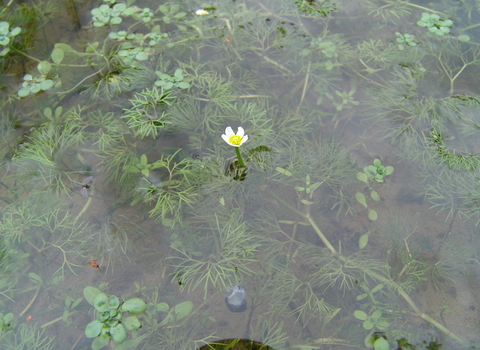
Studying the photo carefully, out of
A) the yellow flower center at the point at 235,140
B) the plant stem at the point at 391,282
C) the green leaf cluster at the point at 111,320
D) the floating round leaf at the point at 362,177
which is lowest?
the plant stem at the point at 391,282

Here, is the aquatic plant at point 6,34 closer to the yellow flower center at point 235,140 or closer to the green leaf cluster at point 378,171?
the yellow flower center at point 235,140

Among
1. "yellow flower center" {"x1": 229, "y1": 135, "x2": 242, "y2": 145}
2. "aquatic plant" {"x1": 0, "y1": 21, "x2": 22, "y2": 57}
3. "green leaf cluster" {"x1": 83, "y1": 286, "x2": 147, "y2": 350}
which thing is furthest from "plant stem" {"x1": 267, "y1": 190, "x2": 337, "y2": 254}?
"aquatic plant" {"x1": 0, "y1": 21, "x2": 22, "y2": 57}

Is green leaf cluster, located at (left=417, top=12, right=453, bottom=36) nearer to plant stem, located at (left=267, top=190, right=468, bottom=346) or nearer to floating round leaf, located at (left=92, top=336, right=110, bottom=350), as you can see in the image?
plant stem, located at (left=267, top=190, right=468, bottom=346)

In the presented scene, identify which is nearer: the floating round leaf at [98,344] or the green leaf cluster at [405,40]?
the floating round leaf at [98,344]

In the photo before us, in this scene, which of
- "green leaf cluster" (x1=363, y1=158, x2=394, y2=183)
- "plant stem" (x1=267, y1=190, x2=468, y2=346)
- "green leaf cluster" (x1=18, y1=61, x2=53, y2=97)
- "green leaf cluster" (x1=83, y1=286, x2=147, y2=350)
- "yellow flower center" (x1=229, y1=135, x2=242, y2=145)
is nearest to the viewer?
"green leaf cluster" (x1=83, y1=286, x2=147, y2=350)

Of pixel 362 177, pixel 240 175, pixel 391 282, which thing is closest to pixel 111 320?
pixel 240 175

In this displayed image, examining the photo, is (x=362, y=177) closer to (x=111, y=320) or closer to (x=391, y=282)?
(x=391, y=282)

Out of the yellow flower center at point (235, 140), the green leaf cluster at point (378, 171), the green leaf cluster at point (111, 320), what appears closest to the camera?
the green leaf cluster at point (111, 320)

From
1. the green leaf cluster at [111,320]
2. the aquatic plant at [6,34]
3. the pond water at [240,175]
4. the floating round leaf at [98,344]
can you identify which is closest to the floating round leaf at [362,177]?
the pond water at [240,175]
